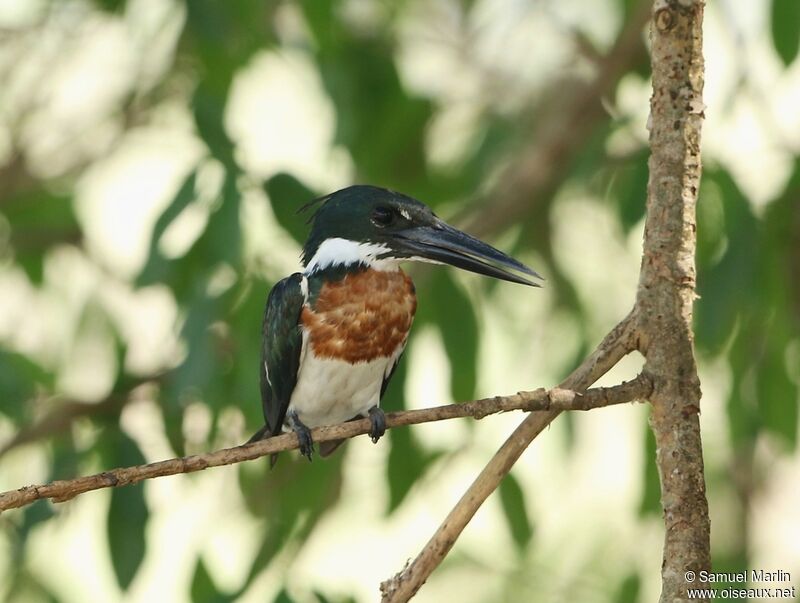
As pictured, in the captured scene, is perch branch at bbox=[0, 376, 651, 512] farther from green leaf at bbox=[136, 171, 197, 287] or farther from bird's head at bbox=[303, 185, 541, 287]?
green leaf at bbox=[136, 171, 197, 287]

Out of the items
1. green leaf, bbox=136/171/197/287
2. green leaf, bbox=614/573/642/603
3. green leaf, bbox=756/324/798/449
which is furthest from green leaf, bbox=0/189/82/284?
green leaf, bbox=756/324/798/449

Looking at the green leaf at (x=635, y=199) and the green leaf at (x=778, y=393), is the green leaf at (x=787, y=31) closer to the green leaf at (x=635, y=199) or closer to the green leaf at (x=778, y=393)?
the green leaf at (x=635, y=199)

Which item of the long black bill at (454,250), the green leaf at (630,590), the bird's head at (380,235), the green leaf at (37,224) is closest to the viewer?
the long black bill at (454,250)

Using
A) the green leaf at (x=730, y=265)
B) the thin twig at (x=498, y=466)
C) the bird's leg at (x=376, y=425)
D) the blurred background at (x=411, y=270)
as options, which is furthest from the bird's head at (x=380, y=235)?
the thin twig at (x=498, y=466)

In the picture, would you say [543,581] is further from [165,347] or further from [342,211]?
[342,211]

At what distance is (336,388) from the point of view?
3.37 meters

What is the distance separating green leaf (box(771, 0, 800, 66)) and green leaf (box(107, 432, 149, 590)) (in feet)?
6.84

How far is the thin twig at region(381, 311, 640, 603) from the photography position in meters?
2.18

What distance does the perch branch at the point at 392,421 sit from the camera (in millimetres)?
2078

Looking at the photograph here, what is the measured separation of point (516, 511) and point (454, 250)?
1044 mm

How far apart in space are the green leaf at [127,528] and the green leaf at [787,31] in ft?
6.84

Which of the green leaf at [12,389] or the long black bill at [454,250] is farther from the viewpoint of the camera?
the green leaf at [12,389]

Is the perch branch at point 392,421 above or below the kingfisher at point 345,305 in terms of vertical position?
below

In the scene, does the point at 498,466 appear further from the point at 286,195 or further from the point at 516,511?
the point at 516,511
